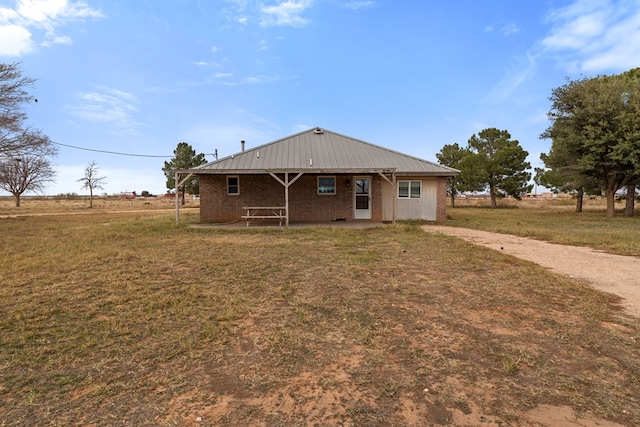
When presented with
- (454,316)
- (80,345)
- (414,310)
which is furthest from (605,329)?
(80,345)

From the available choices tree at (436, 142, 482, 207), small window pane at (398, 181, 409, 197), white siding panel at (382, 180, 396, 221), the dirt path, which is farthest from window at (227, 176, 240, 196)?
tree at (436, 142, 482, 207)

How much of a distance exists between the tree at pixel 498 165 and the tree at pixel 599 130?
1304 cm

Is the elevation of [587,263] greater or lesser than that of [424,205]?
lesser

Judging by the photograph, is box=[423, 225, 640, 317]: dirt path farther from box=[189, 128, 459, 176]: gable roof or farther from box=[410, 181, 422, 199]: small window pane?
box=[410, 181, 422, 199]: small window pane

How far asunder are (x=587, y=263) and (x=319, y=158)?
38.1 feet

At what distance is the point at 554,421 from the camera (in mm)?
2211

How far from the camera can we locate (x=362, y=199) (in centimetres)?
1641

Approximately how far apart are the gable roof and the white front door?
0.87 metres

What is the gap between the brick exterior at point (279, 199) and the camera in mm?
16328

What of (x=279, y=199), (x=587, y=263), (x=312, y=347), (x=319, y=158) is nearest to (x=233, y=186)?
(x=279, y=199)

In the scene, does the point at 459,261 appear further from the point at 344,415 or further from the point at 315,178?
the point at 315,178

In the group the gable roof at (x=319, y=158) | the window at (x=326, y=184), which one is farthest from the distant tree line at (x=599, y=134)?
the window at (x=326, y=184)

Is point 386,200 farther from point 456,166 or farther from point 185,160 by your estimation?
point 185,160

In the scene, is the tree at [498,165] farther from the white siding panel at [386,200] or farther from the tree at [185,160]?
the tree at [185,160]
